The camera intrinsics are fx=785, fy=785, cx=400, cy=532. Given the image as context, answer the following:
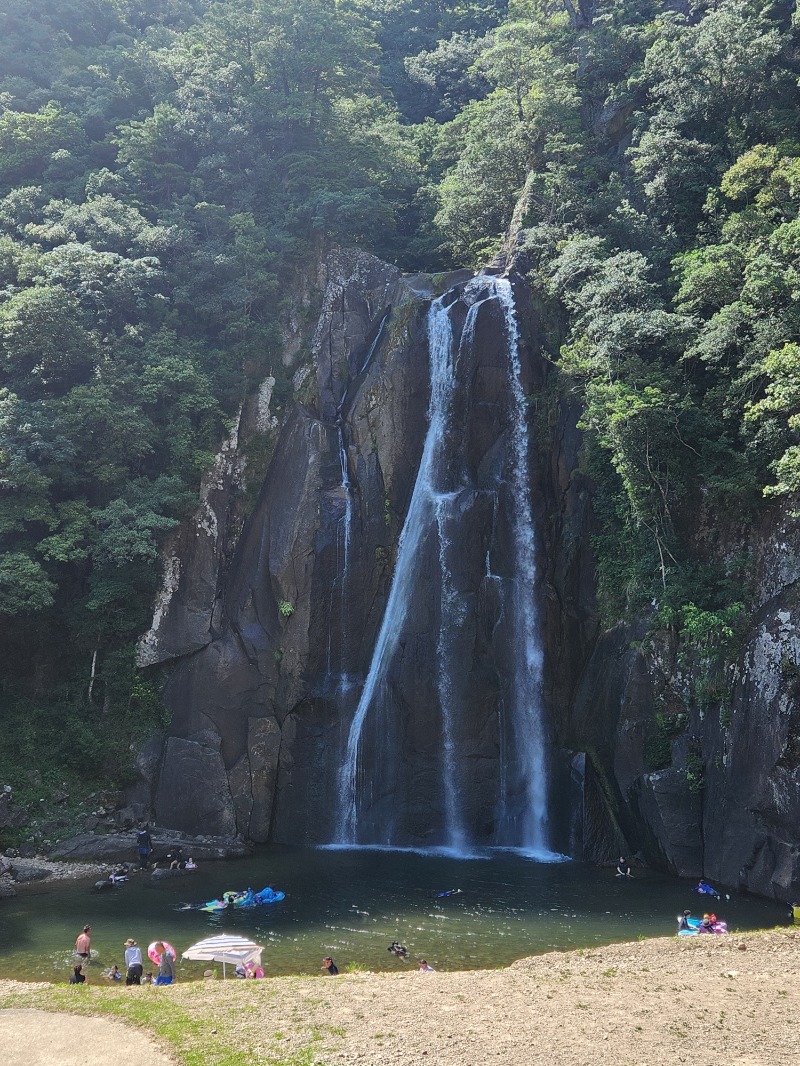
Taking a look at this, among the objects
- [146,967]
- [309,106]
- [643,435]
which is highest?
[309,106]

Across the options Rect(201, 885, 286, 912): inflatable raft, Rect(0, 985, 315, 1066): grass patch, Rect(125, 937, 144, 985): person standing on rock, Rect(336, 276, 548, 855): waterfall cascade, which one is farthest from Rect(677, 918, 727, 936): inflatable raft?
Rect(125, 937, 144, 985): person standing on rock

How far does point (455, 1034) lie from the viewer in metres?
9.10

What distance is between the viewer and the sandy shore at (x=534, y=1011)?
8562mm

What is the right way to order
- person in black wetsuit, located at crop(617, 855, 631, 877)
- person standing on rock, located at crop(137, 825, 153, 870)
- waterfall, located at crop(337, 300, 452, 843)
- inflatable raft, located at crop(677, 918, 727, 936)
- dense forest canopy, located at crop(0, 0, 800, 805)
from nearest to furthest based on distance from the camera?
inflatable raft, located at crop(677, 918, 727, 936) < person in black wetsuit, located at crop(617, 855, 631, 877) < person standing on rock, located at crop(137, 825, 153, 870) < dense forest canopy, located at crop(0, 0, 800, 805) < waterfall, located at crop(337, 300, 452, 843)

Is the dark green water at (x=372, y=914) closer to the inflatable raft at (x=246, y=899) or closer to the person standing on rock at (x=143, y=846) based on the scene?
the inflatable raft at (x=246, y=899)

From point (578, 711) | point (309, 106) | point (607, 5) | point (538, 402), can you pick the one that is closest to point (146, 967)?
point (578, 711)

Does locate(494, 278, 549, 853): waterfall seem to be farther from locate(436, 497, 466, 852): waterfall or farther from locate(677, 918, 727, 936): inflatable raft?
locate(677, 918, 727, 936): inflatable raft

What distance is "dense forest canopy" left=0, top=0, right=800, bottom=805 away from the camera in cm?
2172

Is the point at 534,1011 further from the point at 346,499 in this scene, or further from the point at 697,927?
the point at 346,499

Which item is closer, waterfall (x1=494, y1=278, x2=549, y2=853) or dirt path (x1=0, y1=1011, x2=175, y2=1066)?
dirt path (x1=0, y1=1011, x2=175, y2=1066)

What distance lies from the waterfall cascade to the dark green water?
2.48 meters

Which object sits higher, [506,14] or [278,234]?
[506,14]

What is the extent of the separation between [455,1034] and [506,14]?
58.8 meters

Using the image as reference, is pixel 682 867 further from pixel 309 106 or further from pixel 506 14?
pixel 506 14
